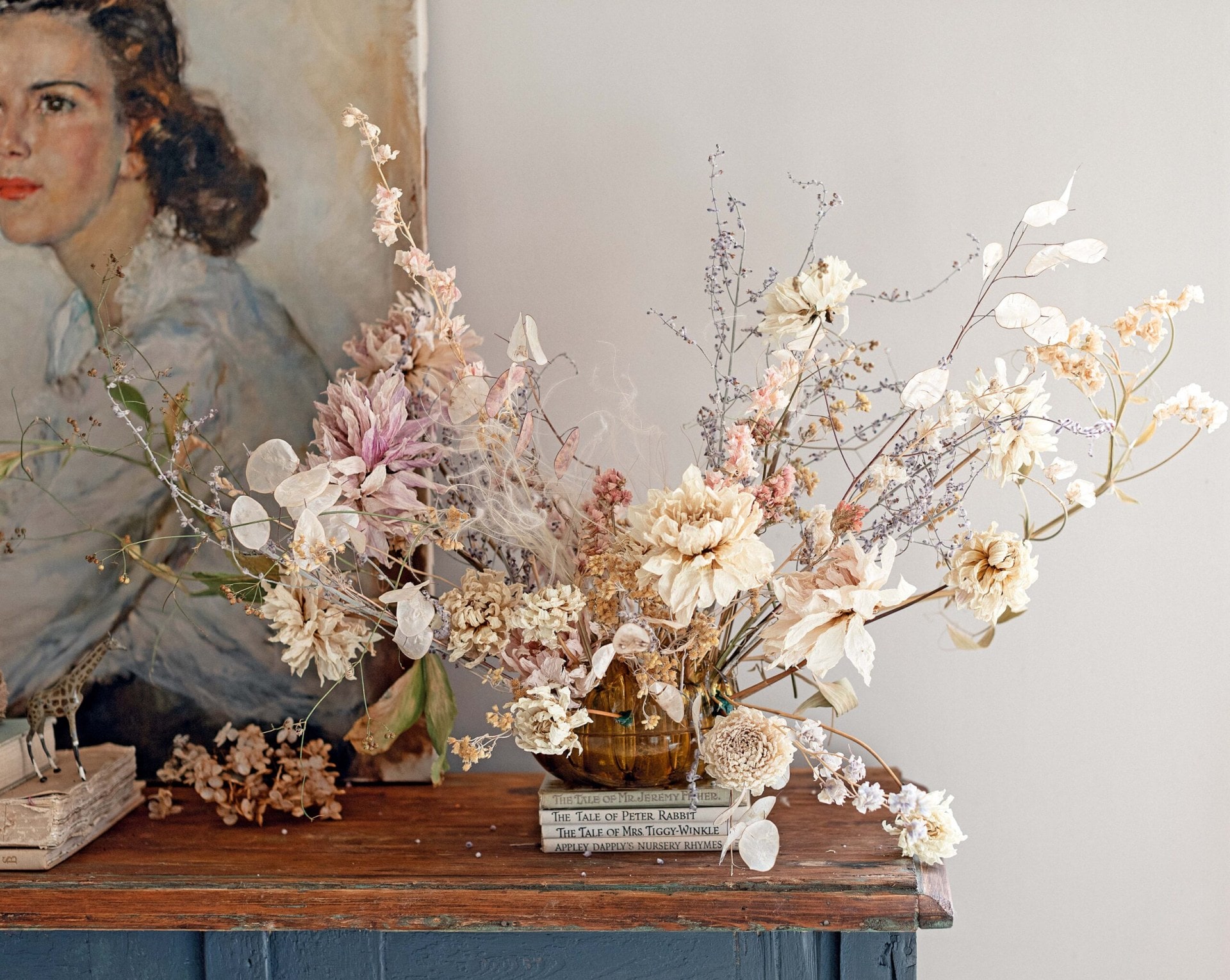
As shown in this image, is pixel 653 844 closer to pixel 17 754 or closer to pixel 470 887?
pixel 470 887

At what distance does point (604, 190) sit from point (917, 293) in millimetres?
451

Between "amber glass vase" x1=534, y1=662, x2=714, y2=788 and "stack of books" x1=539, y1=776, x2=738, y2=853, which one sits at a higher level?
"amber glass vase" x1=534, y1=662, x2=714, y2=788

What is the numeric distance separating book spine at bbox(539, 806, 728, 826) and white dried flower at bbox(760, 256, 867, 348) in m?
0.51

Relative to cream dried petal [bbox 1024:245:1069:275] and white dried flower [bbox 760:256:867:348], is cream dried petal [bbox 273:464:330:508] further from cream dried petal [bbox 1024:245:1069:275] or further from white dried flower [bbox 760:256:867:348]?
cream dried petal [bbox 1024:245:1069:275]

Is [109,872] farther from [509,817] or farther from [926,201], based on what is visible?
[926,201]

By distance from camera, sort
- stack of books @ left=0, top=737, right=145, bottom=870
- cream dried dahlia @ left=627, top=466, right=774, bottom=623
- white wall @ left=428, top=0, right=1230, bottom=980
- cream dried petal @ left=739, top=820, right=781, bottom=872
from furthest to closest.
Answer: white wall @ left=428, top=0, right=1230, bottom=980 < stack of books @ left=0, top=737, right=145, bottom=870 < cream dried petal @ left=739, top=820, right=781, bottom=872 < cream dried dahlia @ left=627, top=466, right=774, bottom=623

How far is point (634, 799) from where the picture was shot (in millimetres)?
1032

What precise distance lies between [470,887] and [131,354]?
0.86 m

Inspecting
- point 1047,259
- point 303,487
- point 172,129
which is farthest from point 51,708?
point 1047,259

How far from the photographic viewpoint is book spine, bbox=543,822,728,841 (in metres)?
1.03

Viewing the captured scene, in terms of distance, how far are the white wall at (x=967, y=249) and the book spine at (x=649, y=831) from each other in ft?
1.15

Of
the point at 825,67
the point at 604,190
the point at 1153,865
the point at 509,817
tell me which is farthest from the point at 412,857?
the point at 825,67

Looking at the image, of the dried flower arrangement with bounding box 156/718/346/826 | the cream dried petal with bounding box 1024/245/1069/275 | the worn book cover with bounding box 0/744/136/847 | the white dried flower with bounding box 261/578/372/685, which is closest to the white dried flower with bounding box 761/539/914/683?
the cream dried petal with bounding box 1024/245/1069/275

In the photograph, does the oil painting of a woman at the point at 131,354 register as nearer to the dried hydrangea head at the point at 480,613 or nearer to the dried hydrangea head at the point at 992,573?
the dried hydrangea head at the point at 480,613
